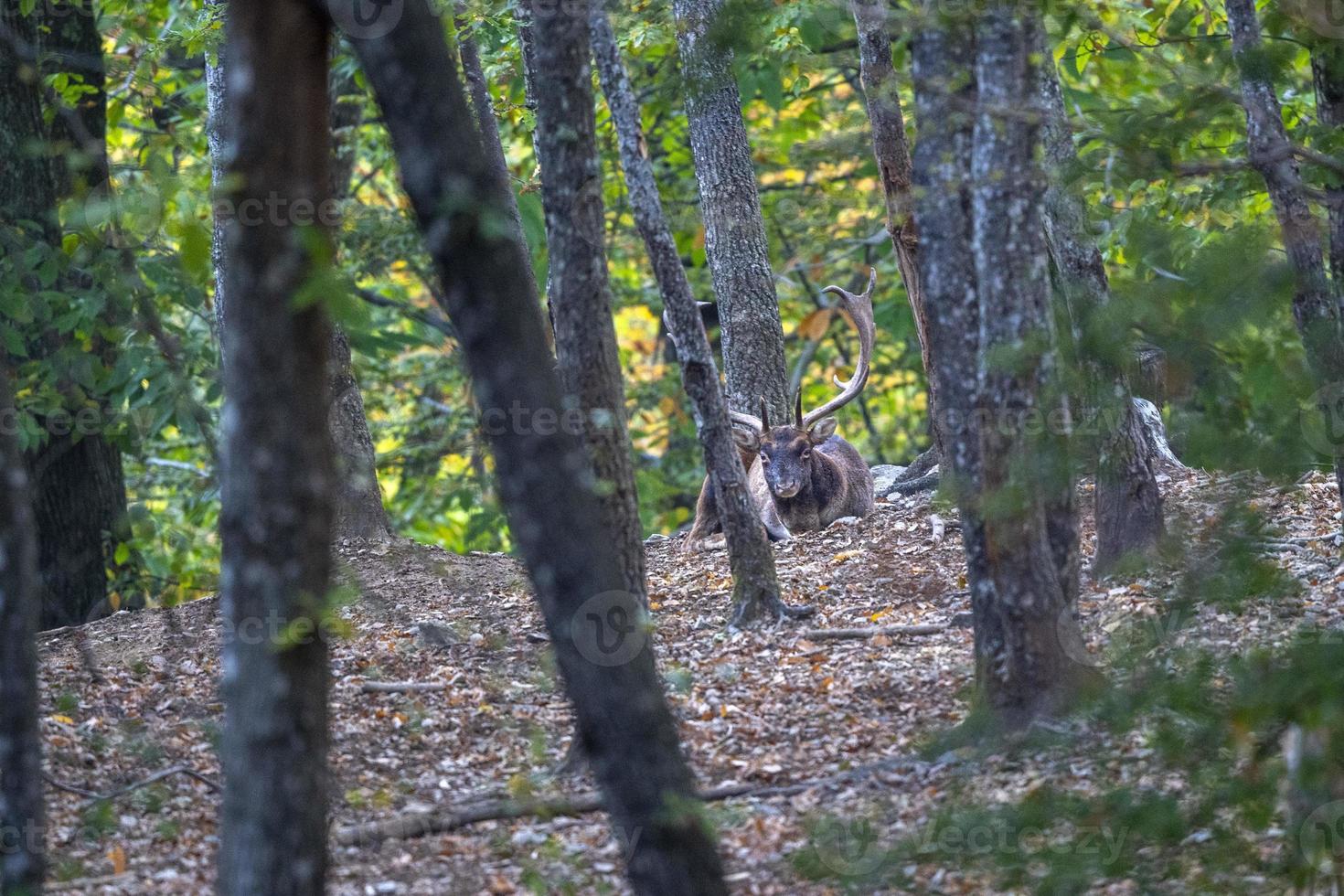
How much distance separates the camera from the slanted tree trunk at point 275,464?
13.0 feet

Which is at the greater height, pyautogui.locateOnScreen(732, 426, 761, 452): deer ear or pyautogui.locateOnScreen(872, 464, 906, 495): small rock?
pyautogui.locateOnScreen(732, 426, 761, 452): deer ear

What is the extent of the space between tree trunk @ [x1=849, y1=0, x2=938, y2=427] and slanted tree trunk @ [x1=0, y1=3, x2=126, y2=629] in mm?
5463

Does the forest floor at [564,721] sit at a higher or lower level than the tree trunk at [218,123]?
lower

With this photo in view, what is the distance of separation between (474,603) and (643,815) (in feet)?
17.0

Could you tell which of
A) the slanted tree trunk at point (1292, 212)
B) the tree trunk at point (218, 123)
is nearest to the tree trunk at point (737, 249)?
the tree trunk at point (218, 123)

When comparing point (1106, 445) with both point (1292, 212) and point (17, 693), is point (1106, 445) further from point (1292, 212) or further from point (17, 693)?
point (17, 693)

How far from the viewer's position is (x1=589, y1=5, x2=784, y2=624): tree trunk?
733cm

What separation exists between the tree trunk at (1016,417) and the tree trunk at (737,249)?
6013mm

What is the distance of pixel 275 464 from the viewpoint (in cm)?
403

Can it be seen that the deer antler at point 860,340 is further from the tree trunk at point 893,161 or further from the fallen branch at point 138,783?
the fallen branch at point 138,783

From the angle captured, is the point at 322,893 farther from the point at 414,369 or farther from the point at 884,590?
the point at 414,369

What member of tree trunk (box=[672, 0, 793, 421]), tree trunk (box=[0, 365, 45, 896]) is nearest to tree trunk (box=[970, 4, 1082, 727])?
tree trunk (box=[0, 365, 45, 896])

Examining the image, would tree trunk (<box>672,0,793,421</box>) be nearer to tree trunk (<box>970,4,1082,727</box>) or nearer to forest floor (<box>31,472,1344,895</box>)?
forest floor (<box>31,472,1344,895</box>)

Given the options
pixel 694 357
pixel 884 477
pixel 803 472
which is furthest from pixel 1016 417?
pixel 884 477
